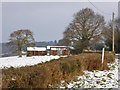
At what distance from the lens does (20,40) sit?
31125 mm

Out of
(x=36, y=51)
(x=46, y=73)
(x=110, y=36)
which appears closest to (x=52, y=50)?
(x=36, y=51)

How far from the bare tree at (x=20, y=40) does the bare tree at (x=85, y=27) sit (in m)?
7.01

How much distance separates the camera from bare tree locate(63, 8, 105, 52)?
34.2m

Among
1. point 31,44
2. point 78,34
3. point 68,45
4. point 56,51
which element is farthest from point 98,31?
point 31,44

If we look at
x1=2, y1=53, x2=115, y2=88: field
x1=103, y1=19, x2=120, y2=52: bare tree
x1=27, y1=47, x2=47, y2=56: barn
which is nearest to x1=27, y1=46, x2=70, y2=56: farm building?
x1=27, y1=47, x2=47, y2=56: barn

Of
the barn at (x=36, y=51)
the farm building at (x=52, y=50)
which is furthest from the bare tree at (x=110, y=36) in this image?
the barn at (x=36, y=51)

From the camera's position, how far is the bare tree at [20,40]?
30953 millimetres

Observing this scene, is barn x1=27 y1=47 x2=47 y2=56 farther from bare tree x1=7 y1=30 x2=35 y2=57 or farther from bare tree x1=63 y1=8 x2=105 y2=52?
bare tree x1=63 y1=8 x2=105 y2=52

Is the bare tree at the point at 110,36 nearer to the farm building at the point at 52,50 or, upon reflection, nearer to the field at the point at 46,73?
the farm building at the point at 52,50

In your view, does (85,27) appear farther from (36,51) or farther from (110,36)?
(36,51)

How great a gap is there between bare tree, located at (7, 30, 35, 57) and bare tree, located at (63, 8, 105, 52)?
7007mm

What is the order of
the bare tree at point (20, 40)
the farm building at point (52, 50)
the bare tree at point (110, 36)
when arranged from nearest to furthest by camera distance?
the bare tree at point (20, 40) < the farm building at point (52, 50) < the bare tree at point (110, 36)

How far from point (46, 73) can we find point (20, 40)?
86.5ft

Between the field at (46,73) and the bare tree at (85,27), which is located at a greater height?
the bare tree at (85,27)
